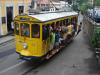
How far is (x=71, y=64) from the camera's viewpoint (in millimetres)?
15453

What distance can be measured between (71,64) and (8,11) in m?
13.3

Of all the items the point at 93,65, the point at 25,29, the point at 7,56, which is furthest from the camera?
the point at 7,56

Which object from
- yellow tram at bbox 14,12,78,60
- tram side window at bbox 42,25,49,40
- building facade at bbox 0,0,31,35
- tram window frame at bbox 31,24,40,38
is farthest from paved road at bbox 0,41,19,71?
building facade at bbox 0,0,31,35

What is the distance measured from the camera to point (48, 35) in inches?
582

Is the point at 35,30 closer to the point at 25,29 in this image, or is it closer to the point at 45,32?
the point at 45,32

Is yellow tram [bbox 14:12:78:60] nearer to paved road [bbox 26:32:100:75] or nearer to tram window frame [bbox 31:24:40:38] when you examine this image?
tram window frame [bbox 31:24:40:38]

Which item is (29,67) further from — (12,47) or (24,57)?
(12,47)

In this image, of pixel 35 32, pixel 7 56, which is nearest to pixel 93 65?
pixel 35 32

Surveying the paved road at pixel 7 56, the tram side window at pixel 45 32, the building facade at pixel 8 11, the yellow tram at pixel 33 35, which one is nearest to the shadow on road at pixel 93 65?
the yellow tram at pixel 33 35

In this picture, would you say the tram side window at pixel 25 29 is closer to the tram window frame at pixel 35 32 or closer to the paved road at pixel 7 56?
the tram window frame at pixel 35 32

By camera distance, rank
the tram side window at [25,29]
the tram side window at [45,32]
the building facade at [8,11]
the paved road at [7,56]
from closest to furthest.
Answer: the tram side window at [45,32] → the tram side window at [25,29] → the paved road at [7,56] → the building facade at [8,11]

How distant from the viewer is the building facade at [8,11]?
81.6ft

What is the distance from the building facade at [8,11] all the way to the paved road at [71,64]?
732 cm

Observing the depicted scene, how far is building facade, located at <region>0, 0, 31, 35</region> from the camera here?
81.6ft
